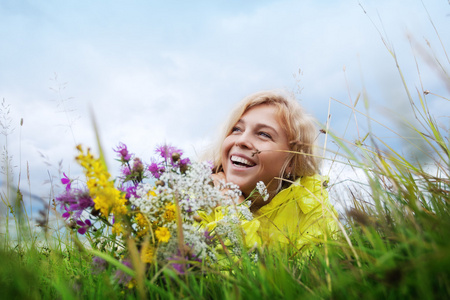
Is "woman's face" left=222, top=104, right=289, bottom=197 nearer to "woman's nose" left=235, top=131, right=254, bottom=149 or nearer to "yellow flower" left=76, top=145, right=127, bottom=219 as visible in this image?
"woman's nose" left=235, top=131, right=254, bottom=149

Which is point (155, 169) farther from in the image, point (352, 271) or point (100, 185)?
point (352, 271)

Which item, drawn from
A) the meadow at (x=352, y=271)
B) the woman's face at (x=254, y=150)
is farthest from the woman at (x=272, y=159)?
the meadow at (x=352, y=271)

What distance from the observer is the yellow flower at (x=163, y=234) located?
1.25 metres

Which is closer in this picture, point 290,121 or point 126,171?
point 126,171

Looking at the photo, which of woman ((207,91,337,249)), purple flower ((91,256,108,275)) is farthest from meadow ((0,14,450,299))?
woman ((207,91,337,249))

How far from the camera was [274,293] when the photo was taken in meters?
1.04

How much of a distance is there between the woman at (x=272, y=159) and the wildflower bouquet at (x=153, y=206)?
1.51m

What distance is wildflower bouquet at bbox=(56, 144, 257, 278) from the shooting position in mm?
1191

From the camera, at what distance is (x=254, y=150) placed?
10.1 ft

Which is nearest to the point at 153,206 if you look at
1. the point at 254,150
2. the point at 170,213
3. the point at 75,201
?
the point at 170,213

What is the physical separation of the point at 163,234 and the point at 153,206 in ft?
0.37

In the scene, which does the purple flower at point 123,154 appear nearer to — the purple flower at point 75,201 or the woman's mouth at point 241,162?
the purple flower at point 75,201

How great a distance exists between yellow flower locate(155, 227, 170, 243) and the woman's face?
71.2 inches

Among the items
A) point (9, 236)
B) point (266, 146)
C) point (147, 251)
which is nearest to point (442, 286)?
point (147, 251)
